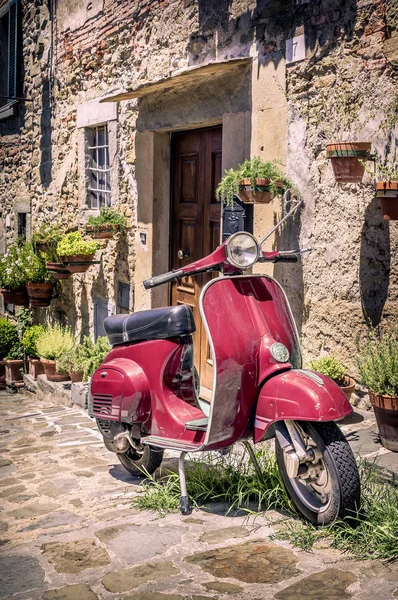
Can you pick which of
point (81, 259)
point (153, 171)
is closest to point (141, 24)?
point (153, 171)

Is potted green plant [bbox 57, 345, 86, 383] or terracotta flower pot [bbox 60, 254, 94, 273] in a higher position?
terracotta flower pot [bbox 60, 254, 94, 273]

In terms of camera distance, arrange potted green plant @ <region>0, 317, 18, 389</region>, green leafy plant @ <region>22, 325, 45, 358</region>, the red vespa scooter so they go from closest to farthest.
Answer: the red vespa scooter < green leafy plant @ <region>22, 325, 45, 358</region> < potted green plant @ <region>0, 317, 18, 389</region>

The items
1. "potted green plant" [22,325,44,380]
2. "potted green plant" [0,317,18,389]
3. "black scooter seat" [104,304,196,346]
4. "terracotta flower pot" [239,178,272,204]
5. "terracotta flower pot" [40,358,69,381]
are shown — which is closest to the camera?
"black scooter seat" [104,304,196,346]

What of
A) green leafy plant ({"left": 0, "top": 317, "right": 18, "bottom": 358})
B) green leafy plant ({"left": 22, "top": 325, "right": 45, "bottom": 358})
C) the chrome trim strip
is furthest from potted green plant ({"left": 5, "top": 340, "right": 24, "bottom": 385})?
the chrome trim strip

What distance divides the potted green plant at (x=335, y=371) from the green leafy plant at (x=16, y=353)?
6297 millimetres

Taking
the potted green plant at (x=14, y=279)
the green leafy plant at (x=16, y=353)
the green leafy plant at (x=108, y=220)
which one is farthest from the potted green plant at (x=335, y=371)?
the green leafy plant at (x=16, y=353)

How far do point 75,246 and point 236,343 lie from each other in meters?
5.25

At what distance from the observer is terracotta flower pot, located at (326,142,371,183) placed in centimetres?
480

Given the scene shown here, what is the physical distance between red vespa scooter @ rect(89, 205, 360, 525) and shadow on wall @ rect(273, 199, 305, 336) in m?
1.52

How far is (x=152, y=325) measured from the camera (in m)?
4.16

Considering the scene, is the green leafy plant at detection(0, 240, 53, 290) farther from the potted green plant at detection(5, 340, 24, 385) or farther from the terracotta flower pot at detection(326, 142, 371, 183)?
the terracotta flower pot at detection(326, 142, 371, 183)

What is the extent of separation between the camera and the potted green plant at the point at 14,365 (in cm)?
1039

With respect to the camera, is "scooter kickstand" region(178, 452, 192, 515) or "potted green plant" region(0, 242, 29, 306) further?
"potted green plant" region(0, 242, 29, 306)

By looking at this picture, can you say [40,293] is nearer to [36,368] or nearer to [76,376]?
[36,368]
